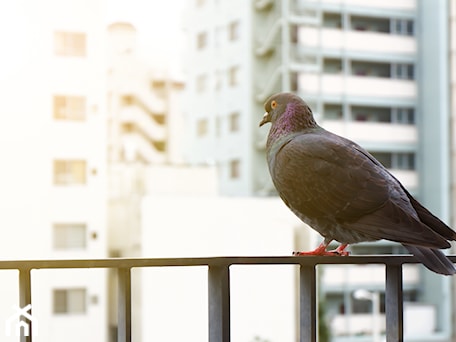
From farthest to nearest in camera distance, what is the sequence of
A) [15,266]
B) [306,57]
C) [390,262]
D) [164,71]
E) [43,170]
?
[164,71] < [306,57] < [43,170] < [390,262] < [15,266]

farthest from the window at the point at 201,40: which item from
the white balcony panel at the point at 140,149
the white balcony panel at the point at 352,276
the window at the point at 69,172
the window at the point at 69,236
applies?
the white balcony panel at the point at 140,149

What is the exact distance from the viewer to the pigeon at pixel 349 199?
1.04 m

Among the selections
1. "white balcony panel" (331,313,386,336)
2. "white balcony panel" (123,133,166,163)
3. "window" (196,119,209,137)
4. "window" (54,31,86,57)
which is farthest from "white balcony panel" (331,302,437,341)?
"white balcony panel" (123,133,166,163)

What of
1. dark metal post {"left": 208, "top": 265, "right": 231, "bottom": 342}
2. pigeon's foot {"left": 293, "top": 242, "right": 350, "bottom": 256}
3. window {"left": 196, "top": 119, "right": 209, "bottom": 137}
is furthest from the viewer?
window {"left": 196, "top": 119, "right": 209, "bottom": 137}

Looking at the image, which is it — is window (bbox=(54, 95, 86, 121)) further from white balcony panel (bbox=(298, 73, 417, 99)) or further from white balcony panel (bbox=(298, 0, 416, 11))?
white balcony panel (bbox=(298, 0, 416, 11))

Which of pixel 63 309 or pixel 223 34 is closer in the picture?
pixel 63 309

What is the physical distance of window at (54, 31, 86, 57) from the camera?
945cm

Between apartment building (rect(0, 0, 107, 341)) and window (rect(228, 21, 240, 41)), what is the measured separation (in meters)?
2.28

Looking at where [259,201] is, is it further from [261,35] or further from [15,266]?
[15,266]

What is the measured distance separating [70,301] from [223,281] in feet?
30.2

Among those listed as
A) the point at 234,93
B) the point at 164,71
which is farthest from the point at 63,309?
the point at 164,71

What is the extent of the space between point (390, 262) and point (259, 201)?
9025 millimetres

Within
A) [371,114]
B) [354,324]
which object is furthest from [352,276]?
[371,114]

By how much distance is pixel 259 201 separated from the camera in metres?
10.1
